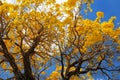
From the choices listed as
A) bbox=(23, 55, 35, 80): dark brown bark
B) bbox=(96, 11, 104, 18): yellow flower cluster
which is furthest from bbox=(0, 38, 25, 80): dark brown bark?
bbox=(96, 11, 104, 18): yellow flower cluster

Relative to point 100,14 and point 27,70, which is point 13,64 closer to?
point 27,70

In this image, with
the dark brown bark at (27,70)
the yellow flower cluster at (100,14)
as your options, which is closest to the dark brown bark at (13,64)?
the dark brown bark at (27,70)

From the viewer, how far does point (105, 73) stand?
17.1 metres

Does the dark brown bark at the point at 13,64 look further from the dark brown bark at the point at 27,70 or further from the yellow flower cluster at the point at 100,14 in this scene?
the yellow flower cluster at the point at 100,14

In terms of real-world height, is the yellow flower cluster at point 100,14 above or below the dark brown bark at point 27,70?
above

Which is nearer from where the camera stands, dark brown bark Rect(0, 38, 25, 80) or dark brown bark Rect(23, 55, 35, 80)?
dark brown bark Rect(0, 38, 25, 80)

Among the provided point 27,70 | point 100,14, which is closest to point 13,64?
point 27,70

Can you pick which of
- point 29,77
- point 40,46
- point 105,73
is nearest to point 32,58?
point 40,46

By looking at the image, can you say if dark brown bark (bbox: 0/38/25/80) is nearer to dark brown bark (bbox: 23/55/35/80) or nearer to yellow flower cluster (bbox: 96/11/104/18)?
dark brown bark (bbox: 23/55/35/80)

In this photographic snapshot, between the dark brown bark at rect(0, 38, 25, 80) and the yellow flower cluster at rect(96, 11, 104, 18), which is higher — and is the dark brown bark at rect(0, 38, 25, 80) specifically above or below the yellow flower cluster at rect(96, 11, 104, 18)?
below

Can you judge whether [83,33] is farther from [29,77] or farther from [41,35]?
[29,77]

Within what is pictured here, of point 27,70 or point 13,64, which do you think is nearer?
point 13,64

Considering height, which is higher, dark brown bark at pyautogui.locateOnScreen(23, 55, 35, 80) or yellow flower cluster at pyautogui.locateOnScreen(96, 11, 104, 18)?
yellow flower cluster at pyautogui.locateOnScreen(96, 11, 104, 18)

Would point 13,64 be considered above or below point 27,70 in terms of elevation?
above
